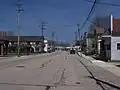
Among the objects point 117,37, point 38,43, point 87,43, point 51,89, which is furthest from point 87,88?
point 38,43

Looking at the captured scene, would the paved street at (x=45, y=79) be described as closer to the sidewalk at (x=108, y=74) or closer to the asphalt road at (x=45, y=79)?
the asphalt road at (x=45, y=79)

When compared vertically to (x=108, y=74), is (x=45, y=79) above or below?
above

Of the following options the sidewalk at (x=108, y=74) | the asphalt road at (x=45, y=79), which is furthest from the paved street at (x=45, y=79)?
the sidewalk at (x=108, y=74)

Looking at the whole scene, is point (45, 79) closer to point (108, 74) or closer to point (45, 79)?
point (45, 79)

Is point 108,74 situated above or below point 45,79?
below

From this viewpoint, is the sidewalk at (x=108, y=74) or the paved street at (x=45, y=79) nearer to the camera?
the paved street at (x=45, y=79)

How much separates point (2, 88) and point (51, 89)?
2.11 m

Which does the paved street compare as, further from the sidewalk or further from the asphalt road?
the sidewalk

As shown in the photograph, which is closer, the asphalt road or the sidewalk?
the asphalt road

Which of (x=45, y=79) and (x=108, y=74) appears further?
(x=108, y=74)

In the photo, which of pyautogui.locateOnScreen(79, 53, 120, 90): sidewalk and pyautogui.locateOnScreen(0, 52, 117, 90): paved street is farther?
pyautogui.locateOnScreen(79, 53, 120, 90): sidewalk

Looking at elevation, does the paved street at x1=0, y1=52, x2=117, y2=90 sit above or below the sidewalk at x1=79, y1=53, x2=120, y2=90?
above

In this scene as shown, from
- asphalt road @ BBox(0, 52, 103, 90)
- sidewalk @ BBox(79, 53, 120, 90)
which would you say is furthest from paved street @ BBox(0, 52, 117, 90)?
sidewalk @ BBox(79, 53, 120, 90)

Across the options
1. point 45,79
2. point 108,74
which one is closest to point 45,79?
point 45,79
